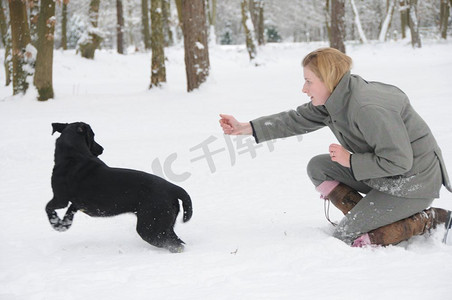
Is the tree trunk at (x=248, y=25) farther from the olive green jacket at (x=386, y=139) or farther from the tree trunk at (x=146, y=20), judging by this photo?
the olive green jacket at (x=386, y=139)

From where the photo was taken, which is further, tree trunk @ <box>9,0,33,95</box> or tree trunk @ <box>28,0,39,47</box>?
tree trunk @ <box>28,0,39,47</box>

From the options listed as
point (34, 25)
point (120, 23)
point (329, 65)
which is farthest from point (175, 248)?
point (120, 23)

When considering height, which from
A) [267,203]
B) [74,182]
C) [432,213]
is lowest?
[267,203]

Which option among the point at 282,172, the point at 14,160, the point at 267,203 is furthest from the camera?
the point at 14,160

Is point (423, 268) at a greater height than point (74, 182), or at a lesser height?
lesser

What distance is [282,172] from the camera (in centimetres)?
522

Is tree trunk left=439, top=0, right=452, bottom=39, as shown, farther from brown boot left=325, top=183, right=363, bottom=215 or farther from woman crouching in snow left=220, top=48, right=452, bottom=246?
woman crouching in snow left=220, top=48, right=452, bottom=246

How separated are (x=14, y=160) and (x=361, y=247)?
472 cm

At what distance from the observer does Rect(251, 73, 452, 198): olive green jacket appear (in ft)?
8.95

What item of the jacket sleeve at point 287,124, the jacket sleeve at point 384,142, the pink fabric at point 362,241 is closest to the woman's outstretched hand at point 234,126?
the jacket sleeve at point 287,124

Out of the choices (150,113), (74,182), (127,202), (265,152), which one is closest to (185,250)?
(127,202)

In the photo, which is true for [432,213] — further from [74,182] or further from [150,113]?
[150,113]

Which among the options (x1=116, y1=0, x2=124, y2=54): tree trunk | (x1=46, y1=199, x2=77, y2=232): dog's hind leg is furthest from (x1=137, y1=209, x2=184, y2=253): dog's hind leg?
(x1=116, y1=0, x2=124, y2=54): tree trunk

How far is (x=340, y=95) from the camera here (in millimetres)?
2922
